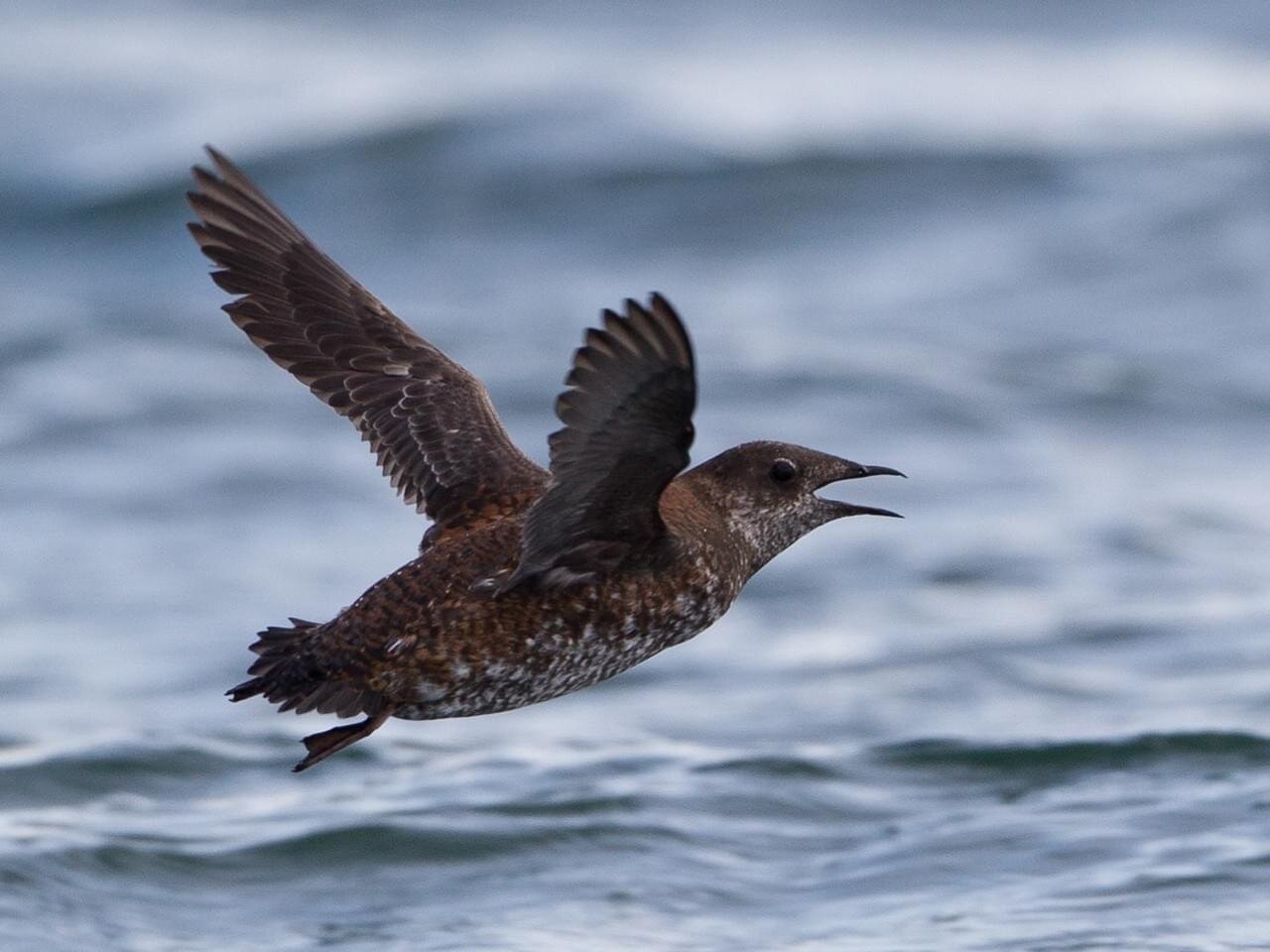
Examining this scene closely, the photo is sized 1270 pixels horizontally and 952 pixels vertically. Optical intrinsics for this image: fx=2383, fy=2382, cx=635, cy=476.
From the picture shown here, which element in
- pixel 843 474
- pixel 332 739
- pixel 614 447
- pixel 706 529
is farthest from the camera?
pixel 843 474

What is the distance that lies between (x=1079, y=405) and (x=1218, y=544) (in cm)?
344

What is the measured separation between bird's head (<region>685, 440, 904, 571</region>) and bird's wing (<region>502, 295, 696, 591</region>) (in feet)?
2.23

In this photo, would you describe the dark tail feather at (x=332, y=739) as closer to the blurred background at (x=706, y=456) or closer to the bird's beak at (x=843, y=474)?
the bird's beak at (x=843, y=474)

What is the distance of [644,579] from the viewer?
659 centimetres

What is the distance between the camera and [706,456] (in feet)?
57.3

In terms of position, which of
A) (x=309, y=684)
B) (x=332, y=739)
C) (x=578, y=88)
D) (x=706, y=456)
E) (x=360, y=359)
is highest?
(x=578, y=88)

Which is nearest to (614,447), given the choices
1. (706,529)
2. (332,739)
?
(706,529)

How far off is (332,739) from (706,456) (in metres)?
11.1

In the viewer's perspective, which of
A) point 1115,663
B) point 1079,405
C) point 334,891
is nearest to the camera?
point 334,891

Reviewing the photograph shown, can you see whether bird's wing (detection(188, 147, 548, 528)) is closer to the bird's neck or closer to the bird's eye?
the bird's neck

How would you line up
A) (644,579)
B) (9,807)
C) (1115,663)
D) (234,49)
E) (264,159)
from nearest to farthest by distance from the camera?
(644,579)
(9,807)
(1115,663)
(264,159)
(234,49)

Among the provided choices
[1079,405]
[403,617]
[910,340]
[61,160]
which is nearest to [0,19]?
[61,160]

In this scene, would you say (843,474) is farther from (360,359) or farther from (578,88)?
(578,88)

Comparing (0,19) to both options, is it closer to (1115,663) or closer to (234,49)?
(234,49)
